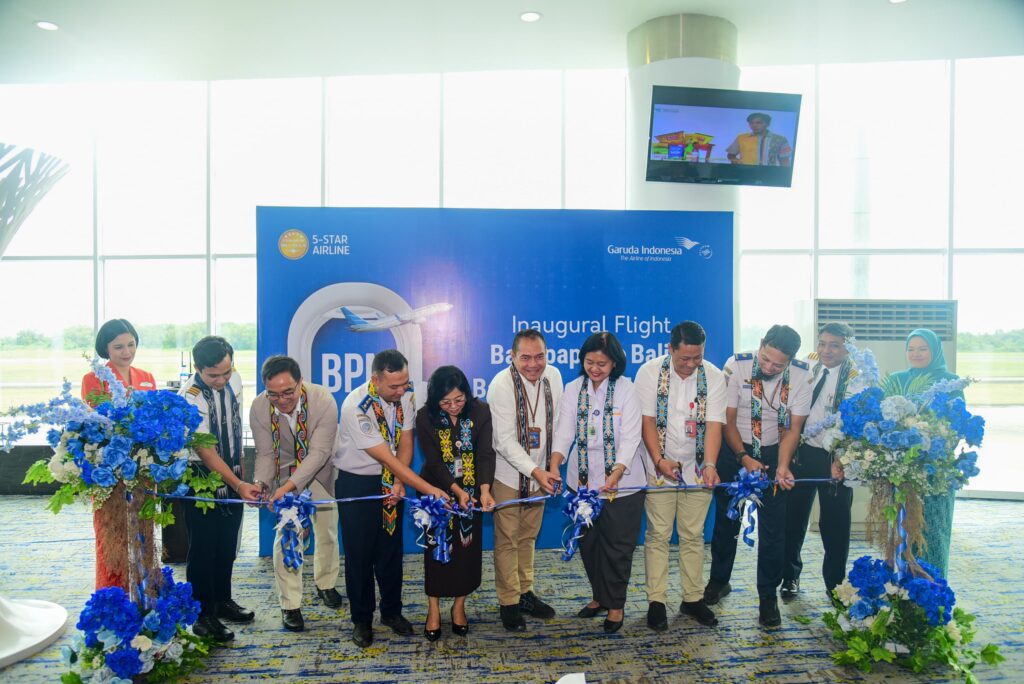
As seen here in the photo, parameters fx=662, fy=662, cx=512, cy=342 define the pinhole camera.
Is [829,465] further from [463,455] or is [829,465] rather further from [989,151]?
[989,151]

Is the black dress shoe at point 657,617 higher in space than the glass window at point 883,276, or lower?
lower

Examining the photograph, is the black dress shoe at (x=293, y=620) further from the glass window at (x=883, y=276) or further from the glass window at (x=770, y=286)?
the glass window at (x=883, y=276)

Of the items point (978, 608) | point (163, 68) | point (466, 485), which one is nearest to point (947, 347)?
point (978, 608)

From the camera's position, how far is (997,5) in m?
5.38

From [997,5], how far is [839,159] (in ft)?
7.14

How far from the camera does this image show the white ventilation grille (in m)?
5.69

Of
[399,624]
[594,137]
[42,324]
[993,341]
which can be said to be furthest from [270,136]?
[993,341]

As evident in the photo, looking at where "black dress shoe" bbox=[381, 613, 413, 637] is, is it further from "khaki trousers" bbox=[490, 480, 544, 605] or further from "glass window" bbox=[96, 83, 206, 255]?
"glass window" bbox=[96, 83, 206, 255]

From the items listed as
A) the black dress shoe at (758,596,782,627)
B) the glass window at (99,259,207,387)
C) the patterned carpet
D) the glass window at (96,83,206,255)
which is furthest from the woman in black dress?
the glass window at (96,83,206,255)

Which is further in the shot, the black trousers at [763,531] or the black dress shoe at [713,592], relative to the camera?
the black dress shoe at [713,592]

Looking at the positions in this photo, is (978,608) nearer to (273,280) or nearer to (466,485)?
(466,485)

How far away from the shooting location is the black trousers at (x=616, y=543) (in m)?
3.51

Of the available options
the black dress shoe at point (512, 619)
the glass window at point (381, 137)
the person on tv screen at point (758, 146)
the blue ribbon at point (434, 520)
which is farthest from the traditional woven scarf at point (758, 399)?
the glass window at point (381, 137)

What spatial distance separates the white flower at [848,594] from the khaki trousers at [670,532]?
0.71 metres
